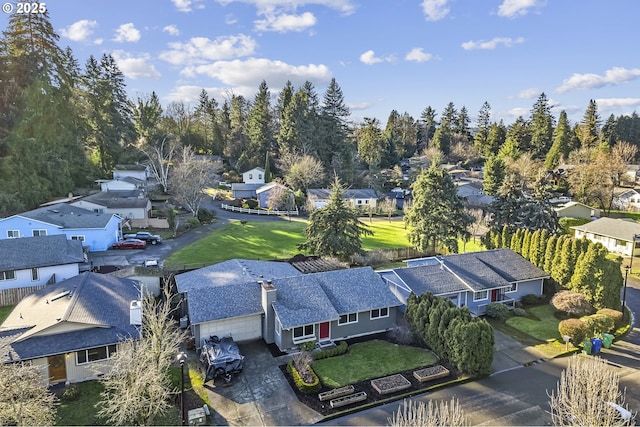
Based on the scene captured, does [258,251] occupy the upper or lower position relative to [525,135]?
lower

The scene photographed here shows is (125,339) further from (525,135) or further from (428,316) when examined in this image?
(525,135)

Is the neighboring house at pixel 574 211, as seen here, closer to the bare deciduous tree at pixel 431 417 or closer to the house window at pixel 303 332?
the house window at pixel 303 332

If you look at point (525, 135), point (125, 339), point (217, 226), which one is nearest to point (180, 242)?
point (217, 226)

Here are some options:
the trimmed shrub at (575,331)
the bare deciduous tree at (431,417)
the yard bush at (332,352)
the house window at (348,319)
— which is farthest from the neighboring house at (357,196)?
the bare deciduous tree at (431,417)

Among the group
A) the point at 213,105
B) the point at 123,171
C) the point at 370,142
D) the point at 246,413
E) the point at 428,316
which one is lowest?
the point at 246,413

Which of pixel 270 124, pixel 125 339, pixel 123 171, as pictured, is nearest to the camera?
pixel 125 339

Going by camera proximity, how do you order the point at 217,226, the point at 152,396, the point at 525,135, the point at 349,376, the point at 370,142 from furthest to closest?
the point at 525,135 < the point at 370,142 < the point at 217,226 < the point at 349,376 < the point at 152,396

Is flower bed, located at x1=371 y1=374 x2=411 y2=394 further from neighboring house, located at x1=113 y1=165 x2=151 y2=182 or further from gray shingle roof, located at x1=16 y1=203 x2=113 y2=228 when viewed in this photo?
neighboring house, located at x1=113 y1=165 x2=151 y2=182

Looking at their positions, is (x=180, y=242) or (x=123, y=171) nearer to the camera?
(x=180, y=242)
